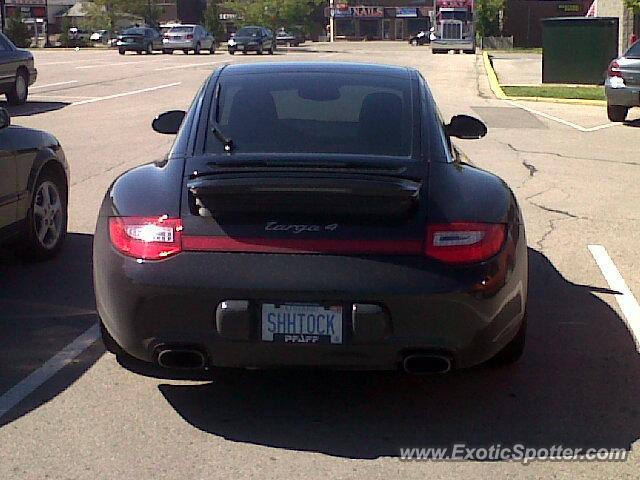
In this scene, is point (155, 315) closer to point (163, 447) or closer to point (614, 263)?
point (163, 447)

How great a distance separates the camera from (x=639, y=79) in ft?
55.3

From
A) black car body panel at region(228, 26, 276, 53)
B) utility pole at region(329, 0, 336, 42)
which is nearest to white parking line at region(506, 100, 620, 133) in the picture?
black car body panel at region(228, 26, 276, 53)

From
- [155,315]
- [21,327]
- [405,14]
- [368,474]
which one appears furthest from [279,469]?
[405,14]

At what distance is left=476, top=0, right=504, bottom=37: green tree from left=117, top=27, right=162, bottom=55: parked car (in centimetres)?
2364

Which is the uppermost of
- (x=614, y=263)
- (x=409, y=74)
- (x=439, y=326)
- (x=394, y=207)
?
(x=409, y=74)

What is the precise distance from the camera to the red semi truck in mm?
57250

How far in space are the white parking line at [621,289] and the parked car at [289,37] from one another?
68.8 metres

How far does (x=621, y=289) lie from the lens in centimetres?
682

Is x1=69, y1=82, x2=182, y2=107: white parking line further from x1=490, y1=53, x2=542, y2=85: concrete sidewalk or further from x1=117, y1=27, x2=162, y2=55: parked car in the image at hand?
x1=117, y1=27, x2=162, y2=55: parked car

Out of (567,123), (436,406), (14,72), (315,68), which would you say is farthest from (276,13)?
(436,406)

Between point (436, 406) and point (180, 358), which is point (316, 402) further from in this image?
point (180, 358)

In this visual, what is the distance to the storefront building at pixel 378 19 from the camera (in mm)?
99375

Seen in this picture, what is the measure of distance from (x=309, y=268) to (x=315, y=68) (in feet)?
6.16

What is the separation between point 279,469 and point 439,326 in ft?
2.85
